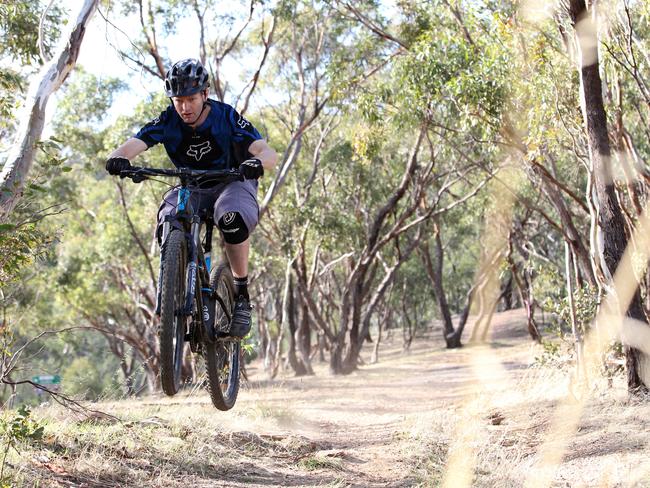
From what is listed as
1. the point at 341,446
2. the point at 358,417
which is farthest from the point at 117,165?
the point at 358,417

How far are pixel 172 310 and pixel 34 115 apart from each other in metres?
2.45

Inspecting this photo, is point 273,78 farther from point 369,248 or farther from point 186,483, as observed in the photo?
point 186,483

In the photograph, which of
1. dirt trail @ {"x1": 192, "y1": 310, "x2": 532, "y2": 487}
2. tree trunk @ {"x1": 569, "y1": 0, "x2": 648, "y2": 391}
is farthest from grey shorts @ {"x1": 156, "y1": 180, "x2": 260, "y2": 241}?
tree trunk @ {"x1": 569, "y1": 0, "x2": 648, "y2": 391}

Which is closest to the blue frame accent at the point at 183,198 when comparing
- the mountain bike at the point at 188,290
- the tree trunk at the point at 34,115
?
the mountain bike at the point at 188,290

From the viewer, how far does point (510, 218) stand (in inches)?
837

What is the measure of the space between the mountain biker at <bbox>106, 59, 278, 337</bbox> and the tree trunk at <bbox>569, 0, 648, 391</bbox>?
4047mm

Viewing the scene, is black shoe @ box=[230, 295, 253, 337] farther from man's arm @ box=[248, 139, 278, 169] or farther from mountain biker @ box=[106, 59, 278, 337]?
man's arm @ box=[248, 139, 278, 169]

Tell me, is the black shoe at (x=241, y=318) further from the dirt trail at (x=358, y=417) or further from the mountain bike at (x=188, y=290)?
the dirt trail at (x=358, y=417)

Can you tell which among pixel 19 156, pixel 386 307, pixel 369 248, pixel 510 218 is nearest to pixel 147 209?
pixel 369 248

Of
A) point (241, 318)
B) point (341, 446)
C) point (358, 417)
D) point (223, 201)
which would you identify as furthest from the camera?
point (358, 417)

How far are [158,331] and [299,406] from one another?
7.68 m

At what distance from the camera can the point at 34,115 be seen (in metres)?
5.96

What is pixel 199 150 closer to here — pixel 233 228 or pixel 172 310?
pixel 233 228

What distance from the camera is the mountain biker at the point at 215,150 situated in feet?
16.4
